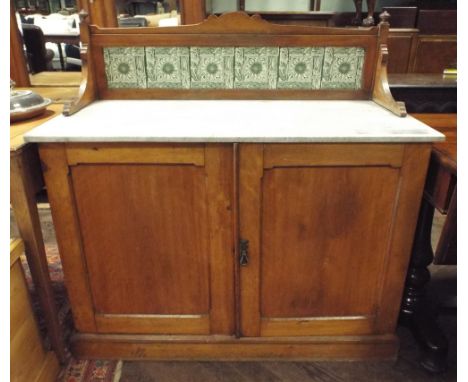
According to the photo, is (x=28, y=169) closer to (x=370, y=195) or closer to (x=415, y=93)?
(x=370, y=195)

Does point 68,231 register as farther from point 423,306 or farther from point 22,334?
point 423,306

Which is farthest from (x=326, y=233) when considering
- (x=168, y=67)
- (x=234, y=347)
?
(x=168, y=67)

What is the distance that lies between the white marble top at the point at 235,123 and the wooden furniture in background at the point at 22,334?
404mm

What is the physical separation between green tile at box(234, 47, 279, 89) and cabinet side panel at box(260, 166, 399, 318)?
1.52 feet

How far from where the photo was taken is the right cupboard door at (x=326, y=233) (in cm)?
115

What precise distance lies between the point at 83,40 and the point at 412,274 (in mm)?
1504

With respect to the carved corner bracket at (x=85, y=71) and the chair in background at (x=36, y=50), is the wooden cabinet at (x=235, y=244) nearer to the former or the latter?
the carved corner bracket at (x=85, y=71)

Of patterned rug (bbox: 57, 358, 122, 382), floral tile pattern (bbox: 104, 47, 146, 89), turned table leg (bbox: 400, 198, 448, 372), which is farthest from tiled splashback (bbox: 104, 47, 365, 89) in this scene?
patterned rug (bbox: 57, 358, 122, 382)

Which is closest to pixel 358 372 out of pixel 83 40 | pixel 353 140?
pixel 353 140

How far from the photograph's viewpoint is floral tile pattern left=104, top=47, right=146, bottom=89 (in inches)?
56.7

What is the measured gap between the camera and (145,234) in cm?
128

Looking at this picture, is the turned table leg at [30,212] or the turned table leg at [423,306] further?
the turned table leg at [423,306]

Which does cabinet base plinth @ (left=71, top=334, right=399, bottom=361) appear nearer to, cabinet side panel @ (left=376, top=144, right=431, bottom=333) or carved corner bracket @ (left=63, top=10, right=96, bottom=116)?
cabinet side panel @ (left=376, top=144, right=431, bottom=333)

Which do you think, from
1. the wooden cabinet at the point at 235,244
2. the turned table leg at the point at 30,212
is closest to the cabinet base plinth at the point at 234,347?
the wooden cabinet at the point at 235,244
